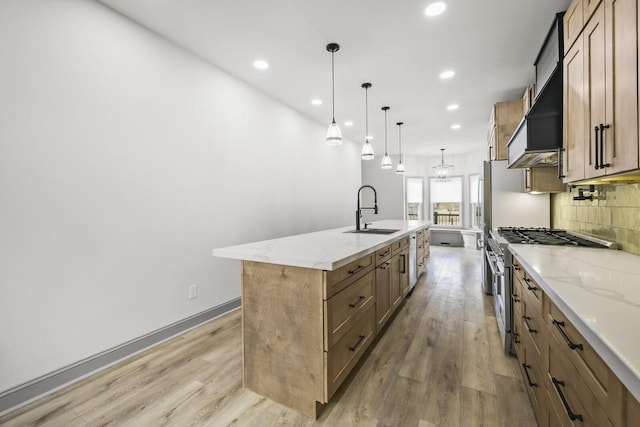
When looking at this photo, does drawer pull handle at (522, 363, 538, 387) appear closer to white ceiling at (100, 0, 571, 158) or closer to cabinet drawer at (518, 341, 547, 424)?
cabinet drawer at (518, 341, 547, 424)

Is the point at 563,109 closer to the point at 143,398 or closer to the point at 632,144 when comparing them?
the point at 632,144

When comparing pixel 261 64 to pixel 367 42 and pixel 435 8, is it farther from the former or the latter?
pixel 435 8

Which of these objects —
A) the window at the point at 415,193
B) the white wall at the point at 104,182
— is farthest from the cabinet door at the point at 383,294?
the window at the point at 415,193

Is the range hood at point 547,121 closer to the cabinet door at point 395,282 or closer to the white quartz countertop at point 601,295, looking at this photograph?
the white quartz countertop at point 601,295

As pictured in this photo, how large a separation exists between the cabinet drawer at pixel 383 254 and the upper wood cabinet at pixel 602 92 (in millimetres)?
1405

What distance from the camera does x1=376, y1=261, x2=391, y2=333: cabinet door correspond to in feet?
8.25

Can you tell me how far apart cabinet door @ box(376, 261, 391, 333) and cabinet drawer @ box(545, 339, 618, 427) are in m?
1.29

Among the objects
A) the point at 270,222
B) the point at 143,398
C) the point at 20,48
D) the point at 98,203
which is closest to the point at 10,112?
the point at 20,48

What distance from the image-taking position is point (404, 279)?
3436mm

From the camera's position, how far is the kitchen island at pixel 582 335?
28.8 inches

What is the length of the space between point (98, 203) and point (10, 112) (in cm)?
72

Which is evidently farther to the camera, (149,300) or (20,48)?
(149,300)

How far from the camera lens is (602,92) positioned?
149cm

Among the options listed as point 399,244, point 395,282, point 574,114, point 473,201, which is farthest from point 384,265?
point 473,201
